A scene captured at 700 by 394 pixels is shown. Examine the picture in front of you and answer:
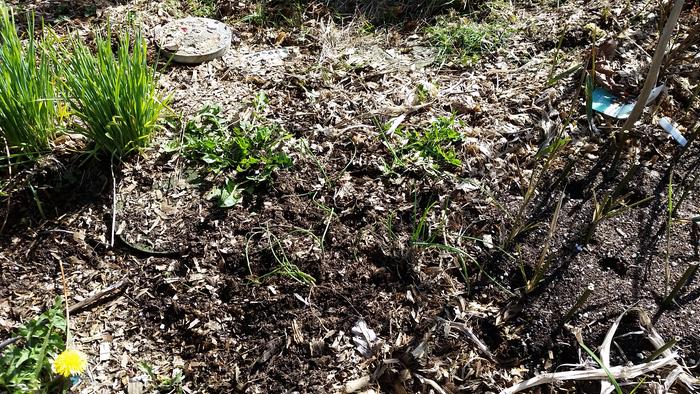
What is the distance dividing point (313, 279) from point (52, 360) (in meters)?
0.99

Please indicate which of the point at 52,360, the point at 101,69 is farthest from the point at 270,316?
the point at 101,69

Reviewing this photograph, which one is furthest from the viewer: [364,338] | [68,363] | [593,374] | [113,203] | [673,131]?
[673,131]

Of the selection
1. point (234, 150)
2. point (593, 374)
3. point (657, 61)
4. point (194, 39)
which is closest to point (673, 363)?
point (593, 374)

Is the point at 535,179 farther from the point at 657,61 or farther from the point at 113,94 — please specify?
the point at 113,94

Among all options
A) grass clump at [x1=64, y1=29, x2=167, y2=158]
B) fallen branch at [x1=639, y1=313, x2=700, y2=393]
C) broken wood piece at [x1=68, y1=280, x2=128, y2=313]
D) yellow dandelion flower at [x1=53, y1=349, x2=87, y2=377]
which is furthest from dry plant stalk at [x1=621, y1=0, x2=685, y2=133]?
yellow dandelion flower at [x1=53, y1=349, x2=87, y2=377]

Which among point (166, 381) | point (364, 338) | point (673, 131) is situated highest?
point (673, 131)

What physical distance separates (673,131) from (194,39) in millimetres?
2662

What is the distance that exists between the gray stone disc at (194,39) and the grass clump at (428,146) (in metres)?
1.23

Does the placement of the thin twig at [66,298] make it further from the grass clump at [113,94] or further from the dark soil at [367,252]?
the grass clump at [113,94]

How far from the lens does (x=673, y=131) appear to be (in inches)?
114

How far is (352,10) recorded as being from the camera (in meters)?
3.89

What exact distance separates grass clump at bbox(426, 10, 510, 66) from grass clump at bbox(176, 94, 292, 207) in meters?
1.20

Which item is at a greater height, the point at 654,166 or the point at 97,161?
the point at 654,166

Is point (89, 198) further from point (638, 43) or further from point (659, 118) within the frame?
point (638, 43)
